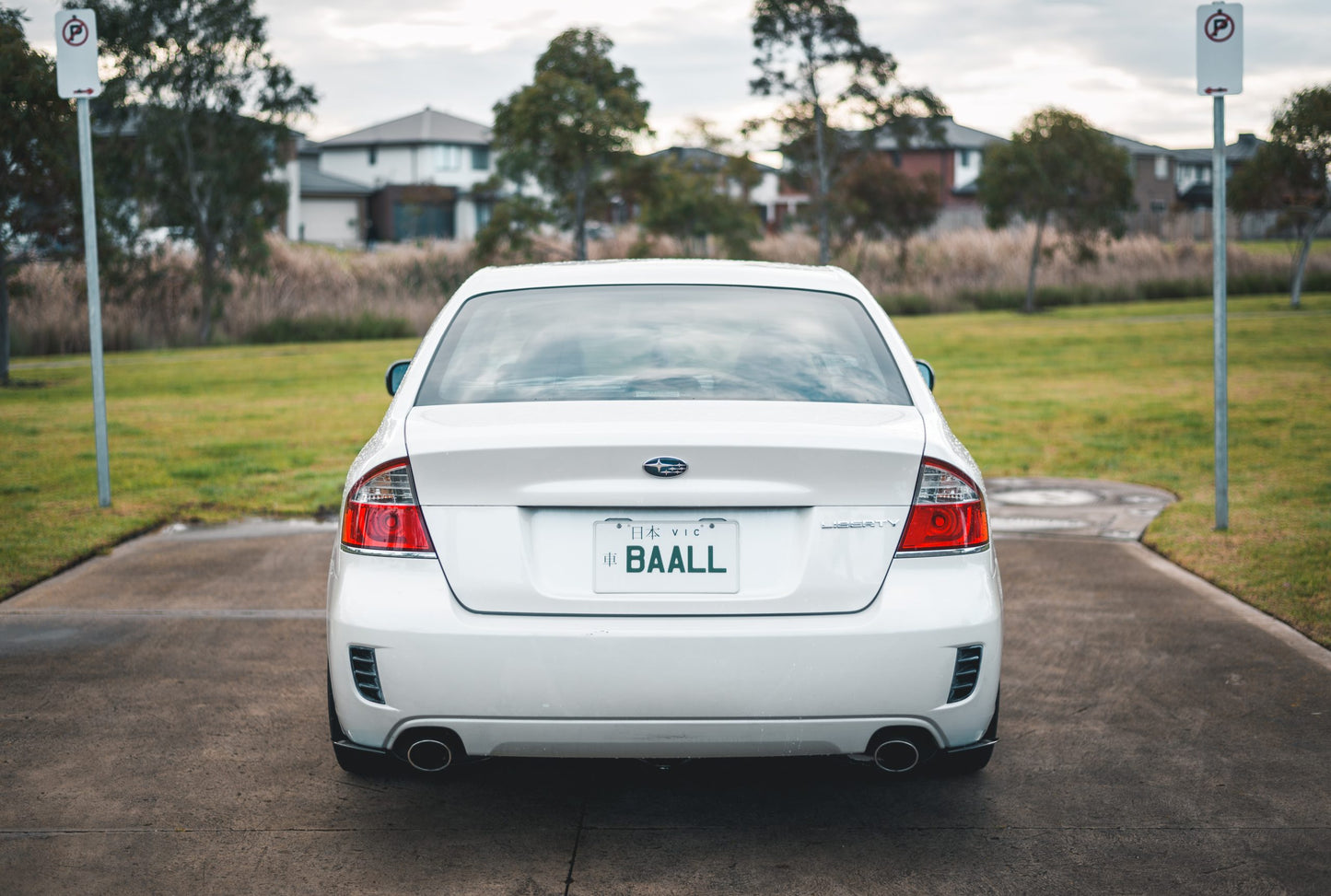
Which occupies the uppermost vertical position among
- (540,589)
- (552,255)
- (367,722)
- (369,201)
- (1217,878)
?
(369,201)

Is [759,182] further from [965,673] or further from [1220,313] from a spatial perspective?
[965,673]

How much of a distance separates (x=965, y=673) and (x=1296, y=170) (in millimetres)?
36285

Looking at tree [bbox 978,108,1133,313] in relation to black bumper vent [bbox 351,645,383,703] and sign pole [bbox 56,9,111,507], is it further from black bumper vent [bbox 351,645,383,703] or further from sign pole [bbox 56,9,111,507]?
black bumper vent [bbox 351,645,383,703]

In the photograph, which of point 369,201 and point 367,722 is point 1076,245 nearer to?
point 367,722

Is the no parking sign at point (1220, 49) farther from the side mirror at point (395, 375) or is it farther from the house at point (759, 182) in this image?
the house at point (759, 182)

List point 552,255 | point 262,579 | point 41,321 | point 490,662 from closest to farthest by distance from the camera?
point 490,662, point 262,579, point 41,321, point 552,255

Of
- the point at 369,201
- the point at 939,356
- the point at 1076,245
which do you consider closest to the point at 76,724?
the point at 939,356

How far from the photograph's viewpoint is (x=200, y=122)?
101 ft

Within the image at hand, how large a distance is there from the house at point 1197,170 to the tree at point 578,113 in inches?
2642

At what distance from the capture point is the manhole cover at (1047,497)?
895 centimetres

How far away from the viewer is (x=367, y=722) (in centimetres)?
337

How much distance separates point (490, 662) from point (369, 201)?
8478cm

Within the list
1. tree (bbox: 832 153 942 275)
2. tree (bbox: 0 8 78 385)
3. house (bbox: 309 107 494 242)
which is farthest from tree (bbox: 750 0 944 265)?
house (bbox: 309 107 494 242)

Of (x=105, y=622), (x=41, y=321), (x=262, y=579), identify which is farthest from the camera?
(x=41, y=321)
